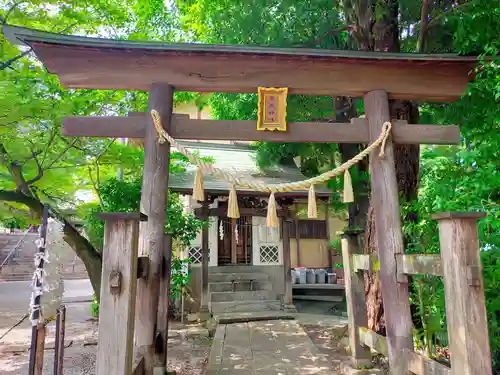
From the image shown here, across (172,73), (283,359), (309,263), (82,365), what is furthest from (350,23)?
(309,263)

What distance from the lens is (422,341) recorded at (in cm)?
508

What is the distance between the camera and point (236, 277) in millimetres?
11375

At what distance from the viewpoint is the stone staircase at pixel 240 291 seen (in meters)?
10.3

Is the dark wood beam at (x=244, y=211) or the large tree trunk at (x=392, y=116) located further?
the dark wood beam at (x=244, y=211)

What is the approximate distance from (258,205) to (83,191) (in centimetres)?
554

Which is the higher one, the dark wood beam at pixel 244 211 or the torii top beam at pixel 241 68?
the torii top beam at pixel 241 68

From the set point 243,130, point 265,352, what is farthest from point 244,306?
point 243,130

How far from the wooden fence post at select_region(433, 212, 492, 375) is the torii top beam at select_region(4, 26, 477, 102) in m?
2.24

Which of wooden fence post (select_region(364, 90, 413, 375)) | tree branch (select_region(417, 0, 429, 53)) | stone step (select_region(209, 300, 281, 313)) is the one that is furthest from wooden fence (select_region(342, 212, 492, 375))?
stone step (select_region(209, 300, 281, 313))

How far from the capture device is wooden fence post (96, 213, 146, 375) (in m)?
3.04

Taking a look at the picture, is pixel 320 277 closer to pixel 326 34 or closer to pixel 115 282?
pixel 326 34

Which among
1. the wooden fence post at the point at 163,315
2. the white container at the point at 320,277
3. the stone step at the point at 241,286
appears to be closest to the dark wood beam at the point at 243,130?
the wooden fence post at the point at 163,315

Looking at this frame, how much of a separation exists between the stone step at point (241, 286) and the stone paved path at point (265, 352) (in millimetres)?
2372

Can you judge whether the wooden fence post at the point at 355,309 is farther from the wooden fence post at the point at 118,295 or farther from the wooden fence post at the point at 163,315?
the wooden fence post at the point at 118,295
